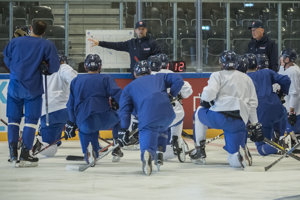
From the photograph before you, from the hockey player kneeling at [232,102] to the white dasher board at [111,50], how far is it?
366 cm

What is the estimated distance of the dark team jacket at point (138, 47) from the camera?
880 cm

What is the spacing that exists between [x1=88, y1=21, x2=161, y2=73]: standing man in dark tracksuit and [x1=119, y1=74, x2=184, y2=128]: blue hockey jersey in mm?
2770

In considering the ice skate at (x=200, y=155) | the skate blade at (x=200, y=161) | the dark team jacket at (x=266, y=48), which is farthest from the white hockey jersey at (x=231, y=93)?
the dark team jacket at (x=266, y=48)

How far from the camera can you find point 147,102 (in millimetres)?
5809

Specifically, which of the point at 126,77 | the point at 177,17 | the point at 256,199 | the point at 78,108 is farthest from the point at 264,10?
the point at 256,199

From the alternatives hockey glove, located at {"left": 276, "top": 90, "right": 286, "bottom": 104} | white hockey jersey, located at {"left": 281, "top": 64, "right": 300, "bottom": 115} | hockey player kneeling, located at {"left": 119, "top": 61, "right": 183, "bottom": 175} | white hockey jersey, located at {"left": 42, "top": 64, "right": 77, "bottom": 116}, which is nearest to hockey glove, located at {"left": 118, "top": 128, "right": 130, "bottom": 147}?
hockey player kneeling, located at {"left": 119, "top": 61, "right": 183, "bottom": 175}

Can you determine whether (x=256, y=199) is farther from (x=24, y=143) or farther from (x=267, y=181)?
(x=24, y=143)

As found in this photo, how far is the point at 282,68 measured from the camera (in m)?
8.57

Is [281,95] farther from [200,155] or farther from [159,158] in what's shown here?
[159,158]

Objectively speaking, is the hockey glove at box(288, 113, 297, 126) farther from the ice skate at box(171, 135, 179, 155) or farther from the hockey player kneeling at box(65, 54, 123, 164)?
the hockey player kneeling at box(65, 54, 123, 164)

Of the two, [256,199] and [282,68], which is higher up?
[282,68]

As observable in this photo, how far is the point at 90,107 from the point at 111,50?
365cm

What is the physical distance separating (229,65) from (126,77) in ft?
12.2

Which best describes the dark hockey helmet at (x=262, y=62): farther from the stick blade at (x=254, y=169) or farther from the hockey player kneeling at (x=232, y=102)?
the stick blade at (x=254, y=169)
